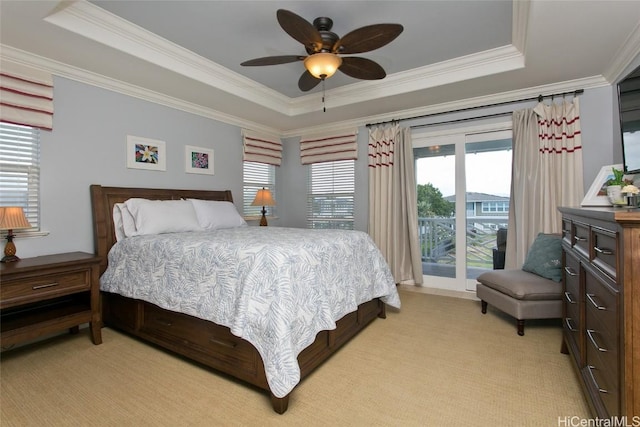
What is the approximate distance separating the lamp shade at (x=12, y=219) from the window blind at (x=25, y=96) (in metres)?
0.79

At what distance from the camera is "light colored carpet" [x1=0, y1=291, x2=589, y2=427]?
1.69 m

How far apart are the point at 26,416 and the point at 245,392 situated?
46.2 inches

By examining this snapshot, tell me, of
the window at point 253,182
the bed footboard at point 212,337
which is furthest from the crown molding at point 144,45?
the bed footboard at point 212,337

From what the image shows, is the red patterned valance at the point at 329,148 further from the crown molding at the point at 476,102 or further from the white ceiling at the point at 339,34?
the white ceiling at the point at 339,34

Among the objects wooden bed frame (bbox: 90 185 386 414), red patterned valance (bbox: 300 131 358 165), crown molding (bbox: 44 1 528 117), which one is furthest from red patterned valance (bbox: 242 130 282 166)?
wooden bed frame (bbox: 90 185 386 414)

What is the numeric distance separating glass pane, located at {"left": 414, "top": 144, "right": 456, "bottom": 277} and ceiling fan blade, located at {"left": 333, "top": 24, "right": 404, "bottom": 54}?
93.2 inches

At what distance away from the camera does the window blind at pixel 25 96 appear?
8.34ft

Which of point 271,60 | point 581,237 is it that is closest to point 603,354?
point 581,237

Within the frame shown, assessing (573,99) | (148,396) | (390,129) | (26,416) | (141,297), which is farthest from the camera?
(390,129)

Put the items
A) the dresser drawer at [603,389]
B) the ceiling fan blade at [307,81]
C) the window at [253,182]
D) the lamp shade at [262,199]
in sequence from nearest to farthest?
the dresser drawer at [603,389] → the ceiling fan blade at [307,81] → the lamp shade at [262,199] → the window at [253,182]

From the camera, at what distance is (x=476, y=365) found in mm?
2209

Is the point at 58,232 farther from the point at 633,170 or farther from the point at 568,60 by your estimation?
the point at 568,60

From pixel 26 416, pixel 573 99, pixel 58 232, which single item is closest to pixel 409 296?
pixel 573 99

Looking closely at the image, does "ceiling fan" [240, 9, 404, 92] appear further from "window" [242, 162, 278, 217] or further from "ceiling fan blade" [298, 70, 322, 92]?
"window" [242, 162, 278, 217]
